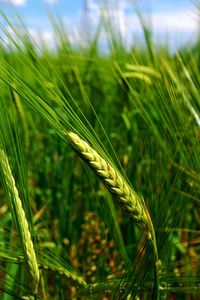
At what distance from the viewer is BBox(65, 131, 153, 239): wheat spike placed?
1.91 feet

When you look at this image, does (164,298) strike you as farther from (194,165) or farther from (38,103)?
(38,103)

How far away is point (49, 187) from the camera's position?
1.39 metres

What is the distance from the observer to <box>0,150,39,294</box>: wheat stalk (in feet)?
2.04

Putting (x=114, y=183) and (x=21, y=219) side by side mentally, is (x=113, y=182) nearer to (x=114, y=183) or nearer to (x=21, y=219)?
(x=114, y=183)

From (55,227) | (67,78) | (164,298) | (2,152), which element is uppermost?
(67,78)

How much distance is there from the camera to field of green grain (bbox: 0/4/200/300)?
62 cm

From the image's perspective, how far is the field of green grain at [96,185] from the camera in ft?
2.02

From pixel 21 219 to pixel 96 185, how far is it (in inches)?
7.0

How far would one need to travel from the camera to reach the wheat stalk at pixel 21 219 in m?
0.62

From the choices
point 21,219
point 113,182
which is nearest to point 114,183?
point 113,182

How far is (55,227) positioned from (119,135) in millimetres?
302

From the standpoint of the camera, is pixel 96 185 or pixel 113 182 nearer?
pixel 113 182

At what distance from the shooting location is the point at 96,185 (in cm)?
77

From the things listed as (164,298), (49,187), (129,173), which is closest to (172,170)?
(129,173)
